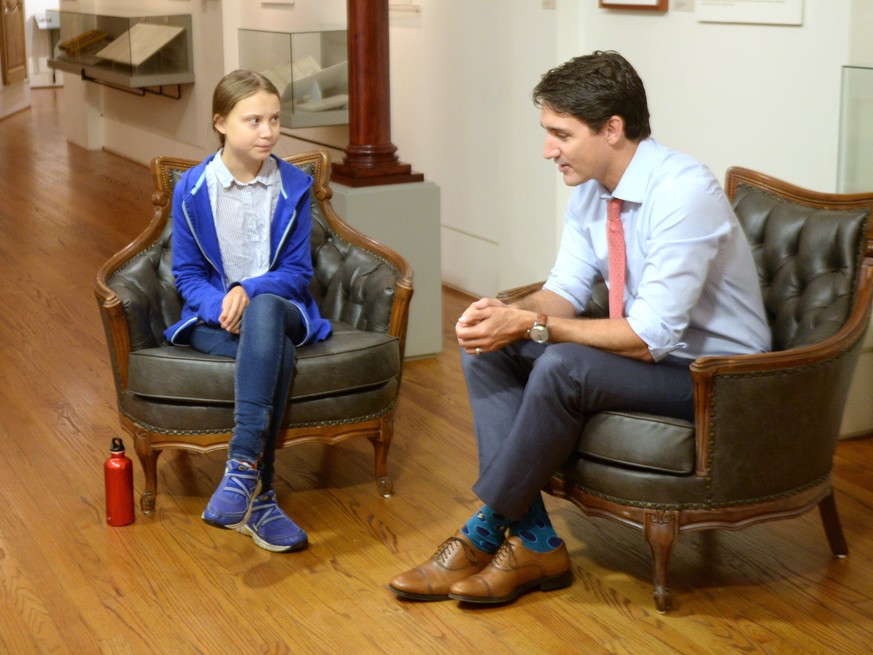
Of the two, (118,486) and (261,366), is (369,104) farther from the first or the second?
(118,486)

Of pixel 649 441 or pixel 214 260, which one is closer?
pixel 649 441

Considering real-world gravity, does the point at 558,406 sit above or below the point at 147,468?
above

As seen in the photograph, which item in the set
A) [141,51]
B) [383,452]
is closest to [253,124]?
[383,452]

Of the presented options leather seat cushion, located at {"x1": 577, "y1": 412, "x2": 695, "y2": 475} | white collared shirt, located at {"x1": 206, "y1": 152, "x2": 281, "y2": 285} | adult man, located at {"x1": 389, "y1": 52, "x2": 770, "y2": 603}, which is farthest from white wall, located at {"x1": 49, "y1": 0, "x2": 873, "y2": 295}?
white collared shirt, located at {"x1": 206, "y1": 152, "x2": 281, "y2": 285}

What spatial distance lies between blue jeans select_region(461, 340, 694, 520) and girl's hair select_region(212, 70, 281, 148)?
1.15 metres

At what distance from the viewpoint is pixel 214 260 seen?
3.42 meters

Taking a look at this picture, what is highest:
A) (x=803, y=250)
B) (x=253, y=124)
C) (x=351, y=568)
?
(x=253, y=124)

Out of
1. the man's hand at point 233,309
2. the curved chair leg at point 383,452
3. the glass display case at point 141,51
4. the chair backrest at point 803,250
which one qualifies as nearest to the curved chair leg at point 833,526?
the chair backrest at point 803,250

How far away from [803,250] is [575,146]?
2.39 ft

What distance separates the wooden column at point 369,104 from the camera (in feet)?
15.3

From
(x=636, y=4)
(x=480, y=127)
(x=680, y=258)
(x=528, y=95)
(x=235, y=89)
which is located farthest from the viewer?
(x=480, y=127)

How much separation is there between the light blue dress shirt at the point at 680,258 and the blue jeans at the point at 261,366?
32.9 inches

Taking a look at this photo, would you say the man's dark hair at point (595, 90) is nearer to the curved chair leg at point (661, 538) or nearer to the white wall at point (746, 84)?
the curved chair leg at point (661, 538)

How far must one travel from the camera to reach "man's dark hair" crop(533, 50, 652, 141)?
2691 mm
